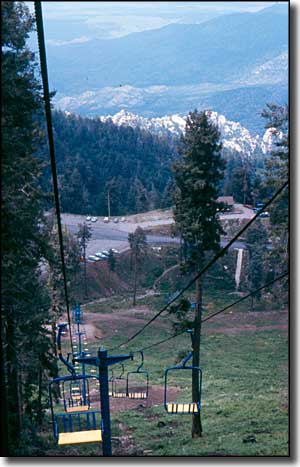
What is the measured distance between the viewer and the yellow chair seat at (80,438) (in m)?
3.68

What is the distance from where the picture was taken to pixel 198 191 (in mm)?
7516

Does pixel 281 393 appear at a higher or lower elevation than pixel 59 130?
lower

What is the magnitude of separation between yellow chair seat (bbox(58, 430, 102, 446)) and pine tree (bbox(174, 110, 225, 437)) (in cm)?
369

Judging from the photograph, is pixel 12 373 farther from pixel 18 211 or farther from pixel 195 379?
pixel 195 379

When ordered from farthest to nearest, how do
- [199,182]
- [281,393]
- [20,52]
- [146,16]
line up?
1. [281,393]
2. [199,182]
3. [146,16]
4. [20,52]

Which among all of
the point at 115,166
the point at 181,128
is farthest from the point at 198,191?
the point at 115,166

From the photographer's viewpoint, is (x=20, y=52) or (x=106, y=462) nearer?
(x=106, y=462)

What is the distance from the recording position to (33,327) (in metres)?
6.38

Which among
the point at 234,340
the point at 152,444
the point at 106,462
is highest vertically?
the point at 106,462

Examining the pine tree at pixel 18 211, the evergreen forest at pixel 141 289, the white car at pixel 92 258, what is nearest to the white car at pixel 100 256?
the white car at pixel 92 258

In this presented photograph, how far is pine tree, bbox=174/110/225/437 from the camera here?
24.4 ft

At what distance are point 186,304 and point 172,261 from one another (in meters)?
17.8

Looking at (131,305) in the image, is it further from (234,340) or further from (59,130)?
(59,130)

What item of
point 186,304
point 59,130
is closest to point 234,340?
point 186,304
